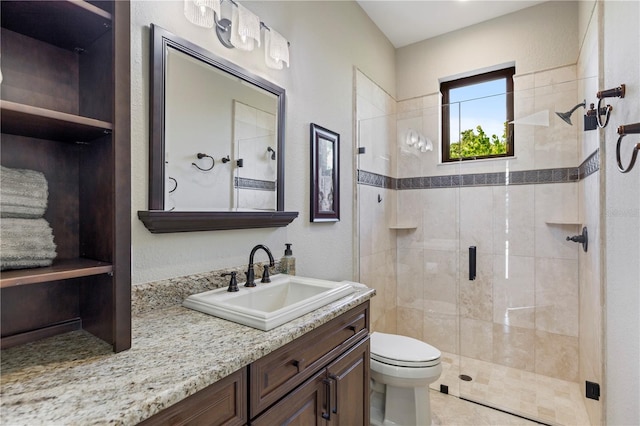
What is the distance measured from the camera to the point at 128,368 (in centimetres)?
78

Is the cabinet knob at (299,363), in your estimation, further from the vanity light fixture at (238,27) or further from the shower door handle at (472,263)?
the shower door handle at (472,263)

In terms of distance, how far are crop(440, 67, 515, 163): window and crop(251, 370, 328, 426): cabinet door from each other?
2.28 m

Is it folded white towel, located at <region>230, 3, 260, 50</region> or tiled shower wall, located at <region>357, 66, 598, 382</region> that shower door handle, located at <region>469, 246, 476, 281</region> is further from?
folded white towel, located at <region>230, 3, 260, 50</region>

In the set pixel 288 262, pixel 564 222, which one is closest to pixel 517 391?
pixel 564 222

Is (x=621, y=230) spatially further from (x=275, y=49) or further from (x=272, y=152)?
(x=275, y=49)

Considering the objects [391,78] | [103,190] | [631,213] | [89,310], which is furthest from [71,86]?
[391,78]

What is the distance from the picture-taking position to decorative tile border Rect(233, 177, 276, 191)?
61.5 inches

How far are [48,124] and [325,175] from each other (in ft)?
5.06

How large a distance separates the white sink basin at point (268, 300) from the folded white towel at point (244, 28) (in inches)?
44.7

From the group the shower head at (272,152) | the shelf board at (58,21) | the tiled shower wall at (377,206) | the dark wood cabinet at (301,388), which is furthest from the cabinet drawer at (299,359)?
the tiled shower wall at (377,206)

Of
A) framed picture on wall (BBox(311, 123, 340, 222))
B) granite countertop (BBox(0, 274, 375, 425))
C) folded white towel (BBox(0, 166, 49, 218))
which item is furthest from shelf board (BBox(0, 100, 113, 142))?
framed picture on wall (BBox(311, 123, 340, 222))

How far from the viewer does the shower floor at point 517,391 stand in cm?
208

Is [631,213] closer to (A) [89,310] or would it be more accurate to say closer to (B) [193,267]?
(B) [193,267]

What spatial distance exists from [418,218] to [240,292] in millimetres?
1974
